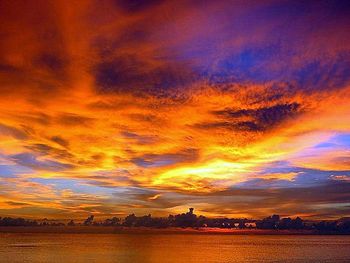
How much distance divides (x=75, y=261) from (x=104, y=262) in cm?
697

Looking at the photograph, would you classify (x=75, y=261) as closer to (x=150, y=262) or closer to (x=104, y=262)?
(x=104, y=262)

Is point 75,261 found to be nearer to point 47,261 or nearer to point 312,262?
point 47,261

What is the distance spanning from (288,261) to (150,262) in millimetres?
34069

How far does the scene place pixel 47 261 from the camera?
100250mm

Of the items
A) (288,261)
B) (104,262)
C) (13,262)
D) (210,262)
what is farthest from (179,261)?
(13,262)

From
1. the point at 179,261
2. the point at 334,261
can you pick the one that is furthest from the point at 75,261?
the point at 334,261

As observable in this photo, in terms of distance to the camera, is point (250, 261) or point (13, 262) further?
point (250, 261)

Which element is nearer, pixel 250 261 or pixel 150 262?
pixel 150 262

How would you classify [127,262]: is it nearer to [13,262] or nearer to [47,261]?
[47,261]

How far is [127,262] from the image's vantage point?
100000 mm

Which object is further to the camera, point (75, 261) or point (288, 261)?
point (288, 261)

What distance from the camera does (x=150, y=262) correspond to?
328 ft

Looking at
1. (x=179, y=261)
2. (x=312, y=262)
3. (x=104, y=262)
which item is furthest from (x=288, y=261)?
(x=104, y=262)

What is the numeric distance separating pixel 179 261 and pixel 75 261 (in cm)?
2338
